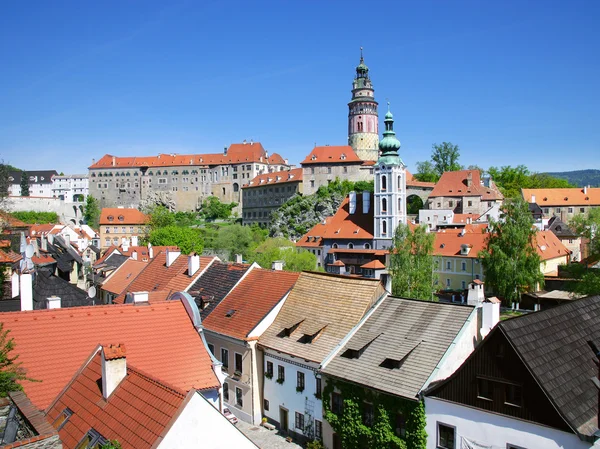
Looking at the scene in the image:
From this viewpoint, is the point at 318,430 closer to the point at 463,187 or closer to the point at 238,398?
the point at 238,398

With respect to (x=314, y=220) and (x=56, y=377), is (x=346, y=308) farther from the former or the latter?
(x=314, y=220)

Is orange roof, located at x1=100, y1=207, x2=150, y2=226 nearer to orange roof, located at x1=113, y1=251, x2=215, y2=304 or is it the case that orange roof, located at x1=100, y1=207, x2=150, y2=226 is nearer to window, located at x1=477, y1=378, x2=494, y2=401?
orange roof, located at x1=113, y1=251, x2=215, y2=304

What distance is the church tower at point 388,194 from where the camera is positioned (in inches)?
2820

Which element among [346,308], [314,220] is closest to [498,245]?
[346,308]

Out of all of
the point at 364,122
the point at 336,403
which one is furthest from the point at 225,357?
the point at 364,122

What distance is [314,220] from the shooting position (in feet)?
320

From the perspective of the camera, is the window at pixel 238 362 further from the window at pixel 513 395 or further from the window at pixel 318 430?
the window at pixel 513 395

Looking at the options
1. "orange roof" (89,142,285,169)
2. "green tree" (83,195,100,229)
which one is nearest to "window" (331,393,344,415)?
"orange roof" (89,142,285,169)

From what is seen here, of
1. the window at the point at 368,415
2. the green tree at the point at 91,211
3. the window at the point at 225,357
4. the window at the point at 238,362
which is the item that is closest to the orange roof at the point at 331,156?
the green tree at the point at 91,211

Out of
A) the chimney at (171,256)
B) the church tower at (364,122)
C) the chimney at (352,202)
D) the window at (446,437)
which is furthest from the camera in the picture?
the church tower at (364,122)

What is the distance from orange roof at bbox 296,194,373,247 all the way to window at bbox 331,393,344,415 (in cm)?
5440

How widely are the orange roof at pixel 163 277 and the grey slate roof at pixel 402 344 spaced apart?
41.0 feet

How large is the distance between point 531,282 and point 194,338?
121 ft

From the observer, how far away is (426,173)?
380ft
